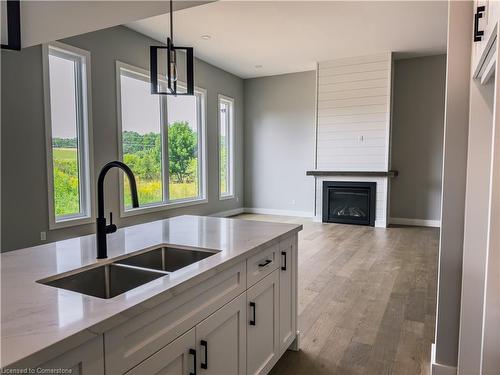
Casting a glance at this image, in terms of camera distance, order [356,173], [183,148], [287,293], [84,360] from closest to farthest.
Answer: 1. [84,360]
2. [287,293]
3. [183,148]
4. [356,173]

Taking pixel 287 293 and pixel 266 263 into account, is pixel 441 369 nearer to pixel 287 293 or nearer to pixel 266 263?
pixel 287 293

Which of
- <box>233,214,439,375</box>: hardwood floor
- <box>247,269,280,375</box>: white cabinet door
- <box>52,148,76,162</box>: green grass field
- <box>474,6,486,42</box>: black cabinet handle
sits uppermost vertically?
<box>474,6,486,42</box>: black cabinet handle

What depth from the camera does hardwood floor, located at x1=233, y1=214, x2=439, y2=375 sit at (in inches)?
83.4

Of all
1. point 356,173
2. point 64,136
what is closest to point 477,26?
point 64,136

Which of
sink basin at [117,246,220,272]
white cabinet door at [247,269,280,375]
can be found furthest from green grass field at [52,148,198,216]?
white cabinet door at [247,269,280,375]

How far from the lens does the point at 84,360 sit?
809 millimetres

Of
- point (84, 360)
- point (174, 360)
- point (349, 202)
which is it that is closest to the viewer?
point (84, 360)

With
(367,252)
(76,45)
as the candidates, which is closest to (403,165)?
(367,252)

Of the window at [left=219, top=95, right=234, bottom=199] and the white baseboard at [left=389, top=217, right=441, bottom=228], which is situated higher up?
the window at [left=219, top=95, right=234, bottom=199]

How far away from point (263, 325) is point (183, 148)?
5.11m

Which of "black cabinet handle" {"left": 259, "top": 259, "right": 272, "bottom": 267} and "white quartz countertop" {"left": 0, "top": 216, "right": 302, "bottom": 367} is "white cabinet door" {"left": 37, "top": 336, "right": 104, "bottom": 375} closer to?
"white quartz countertop" {"left": 0, "top": 216, "right": 302, "bottom": 367}

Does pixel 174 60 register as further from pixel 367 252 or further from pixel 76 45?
pixel 367 252

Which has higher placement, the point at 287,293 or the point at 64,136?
the point at 64,136

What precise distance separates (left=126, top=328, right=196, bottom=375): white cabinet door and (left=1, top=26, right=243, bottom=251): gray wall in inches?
132
